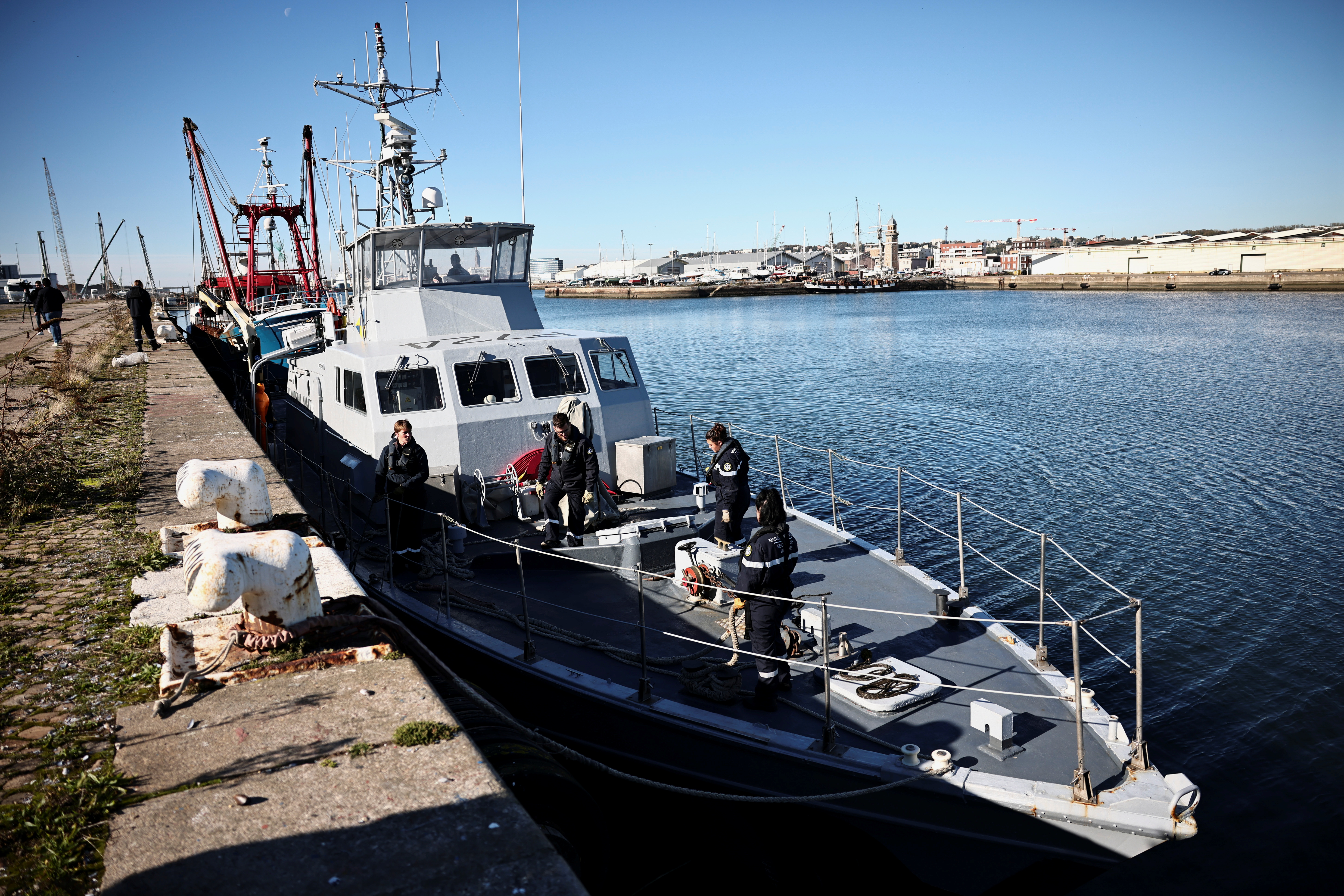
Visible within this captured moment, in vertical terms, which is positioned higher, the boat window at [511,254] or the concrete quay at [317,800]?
the boat window at [511,254]

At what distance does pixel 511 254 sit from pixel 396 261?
1.39 meters

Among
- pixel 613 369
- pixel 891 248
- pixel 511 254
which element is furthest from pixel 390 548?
pixel 891 248

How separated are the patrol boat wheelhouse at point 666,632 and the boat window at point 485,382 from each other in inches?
0.9

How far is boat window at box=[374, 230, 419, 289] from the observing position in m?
9.95

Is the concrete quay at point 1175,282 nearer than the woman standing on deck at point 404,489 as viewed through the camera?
No

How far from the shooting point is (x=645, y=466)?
8883 mm

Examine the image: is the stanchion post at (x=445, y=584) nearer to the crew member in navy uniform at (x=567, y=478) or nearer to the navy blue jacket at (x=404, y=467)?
the navy blue jacket at (x=404, y=467)

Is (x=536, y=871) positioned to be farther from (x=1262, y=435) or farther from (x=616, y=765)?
(x=1262, y=435)

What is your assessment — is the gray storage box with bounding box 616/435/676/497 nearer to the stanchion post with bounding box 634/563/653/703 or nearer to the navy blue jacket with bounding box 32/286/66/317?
the stanchion post with bounding box 634/563/653/703

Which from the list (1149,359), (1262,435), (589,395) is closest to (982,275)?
(1149,359)

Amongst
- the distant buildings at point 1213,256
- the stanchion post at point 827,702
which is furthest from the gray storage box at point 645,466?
the distant buildings at point 1213,256

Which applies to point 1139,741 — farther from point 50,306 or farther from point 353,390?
point 50,306

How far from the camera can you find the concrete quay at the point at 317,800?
9.29ft

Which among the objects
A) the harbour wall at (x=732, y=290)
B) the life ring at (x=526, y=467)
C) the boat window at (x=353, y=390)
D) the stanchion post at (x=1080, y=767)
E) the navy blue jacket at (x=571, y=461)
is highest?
the harbour wall at (x=732, y=290)
